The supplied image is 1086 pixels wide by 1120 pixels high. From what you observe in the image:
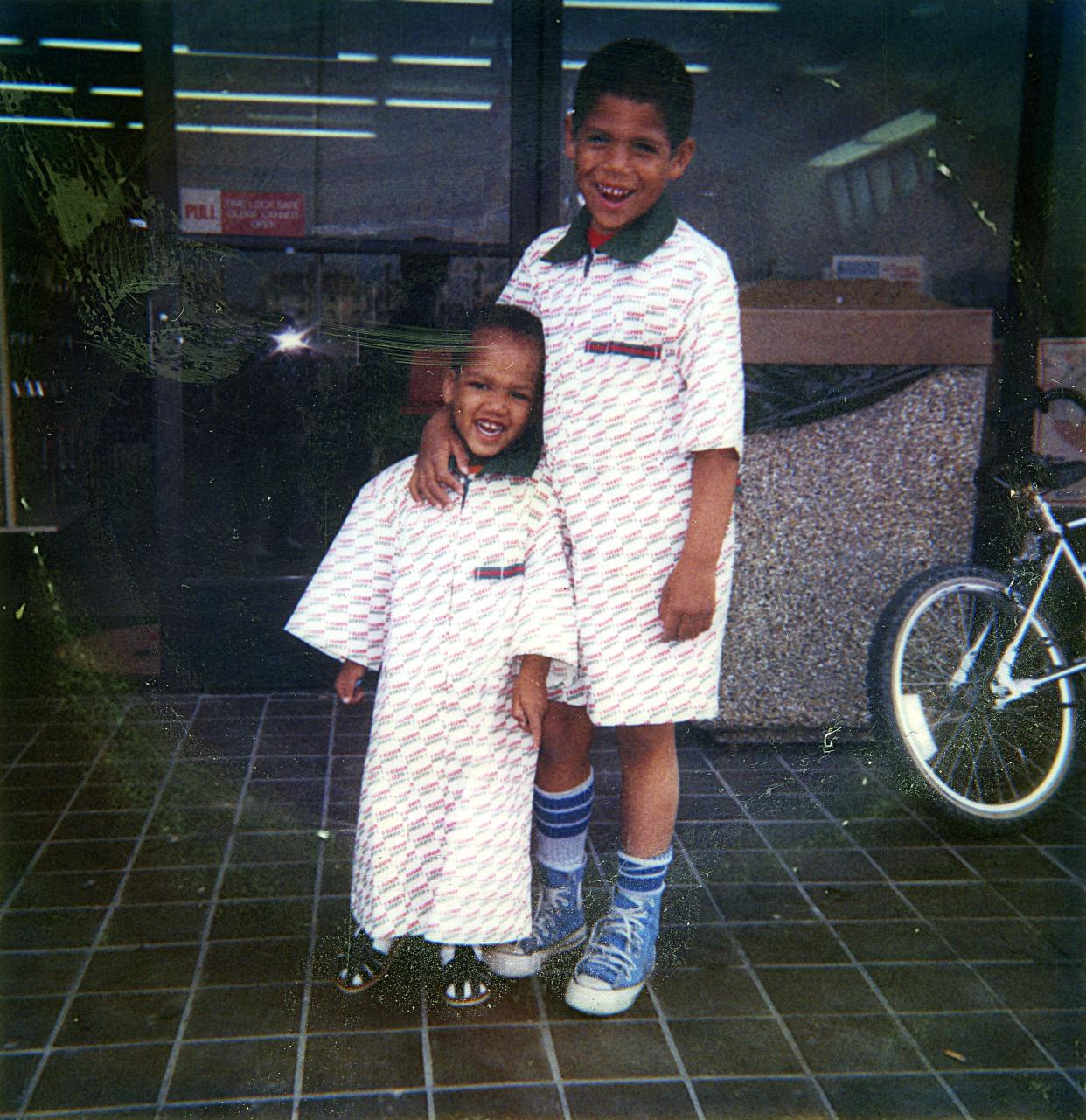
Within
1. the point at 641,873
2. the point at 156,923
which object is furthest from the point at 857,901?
the point at 156,923

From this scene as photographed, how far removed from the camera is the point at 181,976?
2502mm

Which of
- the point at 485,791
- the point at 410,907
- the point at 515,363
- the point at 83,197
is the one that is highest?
the point at 83,197

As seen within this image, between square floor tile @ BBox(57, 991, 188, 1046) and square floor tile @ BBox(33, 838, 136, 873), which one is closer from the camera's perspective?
square floor tile @ BBox(57, 991, 188, 1046)

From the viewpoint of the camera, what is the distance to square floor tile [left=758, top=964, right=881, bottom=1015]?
2.44 meters

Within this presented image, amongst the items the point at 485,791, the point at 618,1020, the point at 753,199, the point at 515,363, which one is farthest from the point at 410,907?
the point at 753,199

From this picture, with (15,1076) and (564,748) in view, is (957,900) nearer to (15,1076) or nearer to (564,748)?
(564,748)

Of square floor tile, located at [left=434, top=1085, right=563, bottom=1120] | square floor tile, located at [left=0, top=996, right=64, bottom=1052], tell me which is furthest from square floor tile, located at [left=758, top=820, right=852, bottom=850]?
square floor tile, located at [left=0, top=996, right=64, bottom=1052]

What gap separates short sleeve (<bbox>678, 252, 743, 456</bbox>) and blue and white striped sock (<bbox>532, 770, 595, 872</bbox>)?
828 millimetres

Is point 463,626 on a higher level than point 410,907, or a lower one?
higher

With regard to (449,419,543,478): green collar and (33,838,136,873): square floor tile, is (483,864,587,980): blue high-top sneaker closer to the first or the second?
(449,419,543,478): green collar

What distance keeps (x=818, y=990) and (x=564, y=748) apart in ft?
2.44

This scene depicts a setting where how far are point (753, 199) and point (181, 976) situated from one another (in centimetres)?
271

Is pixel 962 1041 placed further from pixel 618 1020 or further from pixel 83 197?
pixel 83 197

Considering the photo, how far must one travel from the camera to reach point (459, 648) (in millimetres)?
2361
